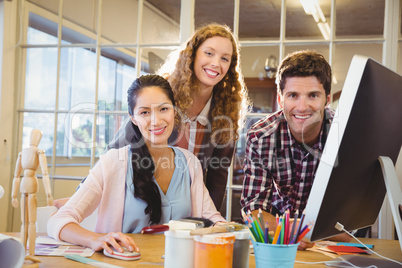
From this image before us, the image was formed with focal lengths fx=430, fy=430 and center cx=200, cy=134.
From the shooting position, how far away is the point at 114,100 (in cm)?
A: 301

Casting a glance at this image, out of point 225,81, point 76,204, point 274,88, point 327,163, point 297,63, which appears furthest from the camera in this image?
point 274,88

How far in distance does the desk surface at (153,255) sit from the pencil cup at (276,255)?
17cm

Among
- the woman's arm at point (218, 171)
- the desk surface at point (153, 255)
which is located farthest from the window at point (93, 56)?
the desk surface at point (153, 255)

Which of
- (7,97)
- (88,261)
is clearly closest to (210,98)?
(88,261)

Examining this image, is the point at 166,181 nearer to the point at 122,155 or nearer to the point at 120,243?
the point at 122,155

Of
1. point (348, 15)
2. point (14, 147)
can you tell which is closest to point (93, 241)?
point (14, 147)

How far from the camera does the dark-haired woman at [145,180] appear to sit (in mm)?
1463

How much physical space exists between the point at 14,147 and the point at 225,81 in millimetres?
1770

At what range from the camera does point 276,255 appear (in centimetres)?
83

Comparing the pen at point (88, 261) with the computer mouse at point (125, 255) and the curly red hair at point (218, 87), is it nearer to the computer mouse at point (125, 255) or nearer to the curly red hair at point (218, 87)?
the computer mouse at point (125, 255)

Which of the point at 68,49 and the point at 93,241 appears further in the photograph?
the point at 68,49

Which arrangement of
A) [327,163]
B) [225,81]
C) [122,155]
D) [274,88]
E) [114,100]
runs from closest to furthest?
[327,163]
[122,155]
[225,81]
[114,100]
[274,88]

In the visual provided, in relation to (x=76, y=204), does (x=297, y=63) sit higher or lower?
higher

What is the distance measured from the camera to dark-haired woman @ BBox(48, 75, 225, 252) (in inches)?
57.6
